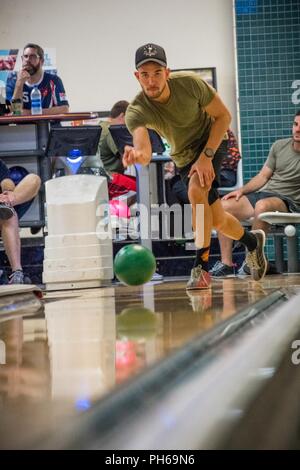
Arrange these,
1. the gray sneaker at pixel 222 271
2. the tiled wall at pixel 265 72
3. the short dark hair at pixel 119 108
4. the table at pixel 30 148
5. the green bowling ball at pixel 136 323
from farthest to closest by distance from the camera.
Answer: the tiled wall at pixel 265 72
the short dark hair at pixel 119 108
the table at pixel 30 148
the gray sneaker at pixel 222 271
the green bowling ball at pixel 136 323

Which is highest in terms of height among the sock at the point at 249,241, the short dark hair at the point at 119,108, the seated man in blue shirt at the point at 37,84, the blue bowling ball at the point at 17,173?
the seated man in blue shirt at the point at 37,84

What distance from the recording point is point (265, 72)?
29.3 ft

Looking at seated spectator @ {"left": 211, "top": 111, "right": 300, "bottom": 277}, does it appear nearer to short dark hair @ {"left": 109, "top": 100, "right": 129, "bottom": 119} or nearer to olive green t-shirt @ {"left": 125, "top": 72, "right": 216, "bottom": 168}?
short dark hair @ {"left": 109, "top": 100, "right": 129, "bottom": 119}

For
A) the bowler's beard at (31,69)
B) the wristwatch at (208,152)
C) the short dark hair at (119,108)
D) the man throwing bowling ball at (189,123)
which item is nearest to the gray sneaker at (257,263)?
the man throwing bowling ball at (189,123)

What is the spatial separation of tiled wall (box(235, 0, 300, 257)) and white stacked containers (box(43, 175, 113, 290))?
12.4ft

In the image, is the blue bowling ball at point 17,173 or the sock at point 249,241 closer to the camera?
the sock at point 249,241

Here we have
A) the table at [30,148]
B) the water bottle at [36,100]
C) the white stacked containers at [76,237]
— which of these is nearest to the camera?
the white stacked containers at [76,237]

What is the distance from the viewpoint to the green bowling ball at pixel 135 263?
3.95 meters

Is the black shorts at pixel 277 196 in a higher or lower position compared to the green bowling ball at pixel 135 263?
higher

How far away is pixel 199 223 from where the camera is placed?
3979 millimetres

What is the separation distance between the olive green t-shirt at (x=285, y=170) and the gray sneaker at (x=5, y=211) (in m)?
2.13

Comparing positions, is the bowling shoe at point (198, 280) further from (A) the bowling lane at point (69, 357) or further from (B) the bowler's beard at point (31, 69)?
(B) the bowler's beard at point (31, 69)
